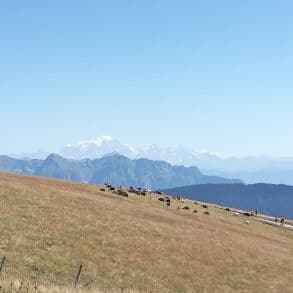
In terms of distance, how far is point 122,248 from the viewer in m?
47.6

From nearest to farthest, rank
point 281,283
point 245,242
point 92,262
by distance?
point 92,262, point 281,283, point 245,242

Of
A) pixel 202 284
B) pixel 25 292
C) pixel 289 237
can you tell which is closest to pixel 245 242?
pixel 202 284

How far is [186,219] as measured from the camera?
245ft

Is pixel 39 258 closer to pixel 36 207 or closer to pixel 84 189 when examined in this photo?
pixel 36 207

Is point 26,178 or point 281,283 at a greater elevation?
point 26,178

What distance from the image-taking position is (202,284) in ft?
145

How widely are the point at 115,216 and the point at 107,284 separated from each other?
23143 millimetres

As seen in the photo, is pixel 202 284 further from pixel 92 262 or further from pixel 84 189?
pixel 84 189

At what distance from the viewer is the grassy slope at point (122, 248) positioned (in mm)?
38969

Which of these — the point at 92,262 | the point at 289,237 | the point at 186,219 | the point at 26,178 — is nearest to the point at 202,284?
the point at 92,262

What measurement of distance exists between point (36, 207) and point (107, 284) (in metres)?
18.7

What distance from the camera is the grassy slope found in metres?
39.0

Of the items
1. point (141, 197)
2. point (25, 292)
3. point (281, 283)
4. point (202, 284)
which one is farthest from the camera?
point (141, 197)

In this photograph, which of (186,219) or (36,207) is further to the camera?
(186,219)
